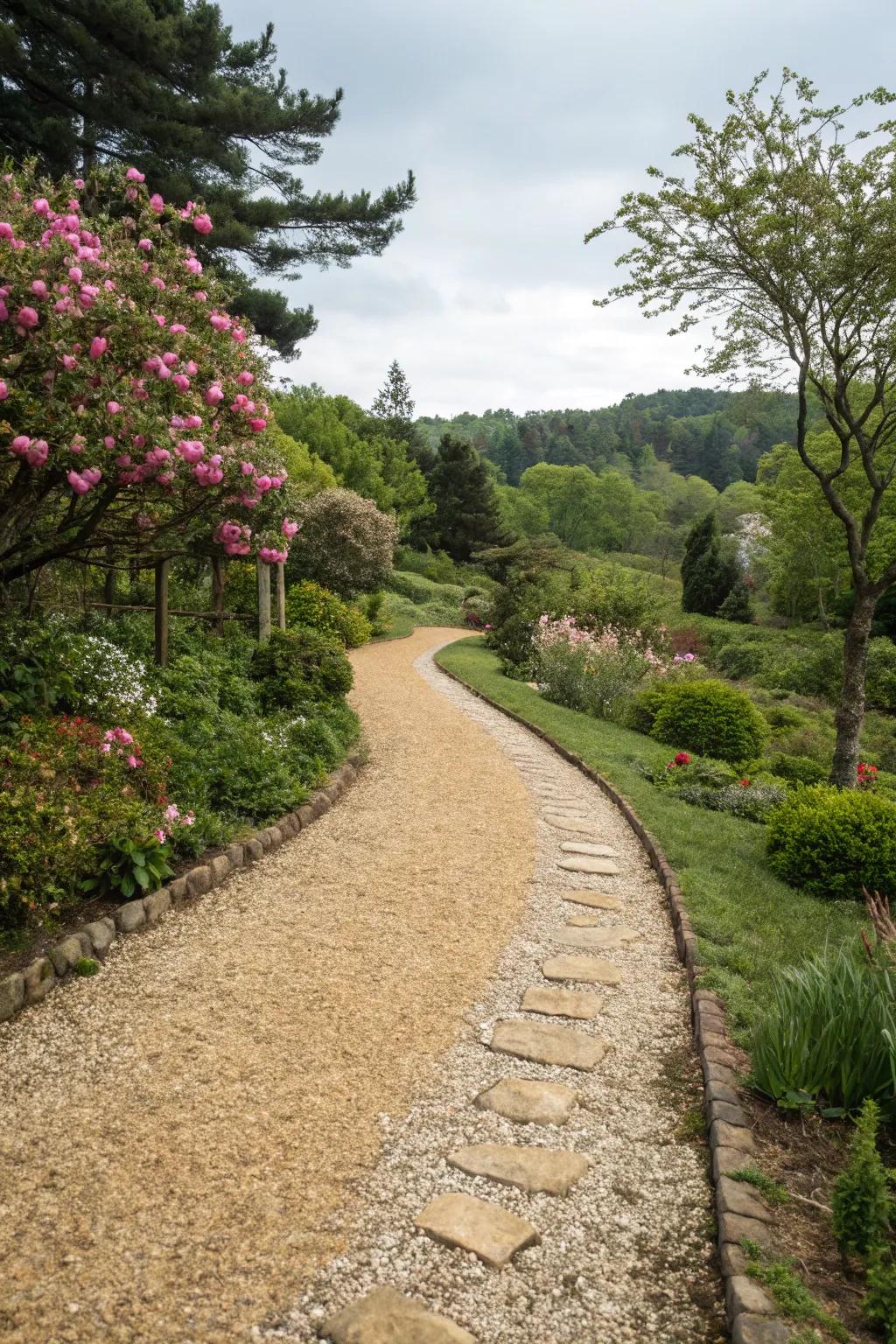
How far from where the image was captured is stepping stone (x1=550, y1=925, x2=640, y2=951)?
4.25 metres

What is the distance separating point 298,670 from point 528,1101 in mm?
5822

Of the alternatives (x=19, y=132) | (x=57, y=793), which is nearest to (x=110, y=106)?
(x=19, y=132)

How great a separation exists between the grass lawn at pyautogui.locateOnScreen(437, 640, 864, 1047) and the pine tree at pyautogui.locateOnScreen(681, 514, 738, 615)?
69.0 ft

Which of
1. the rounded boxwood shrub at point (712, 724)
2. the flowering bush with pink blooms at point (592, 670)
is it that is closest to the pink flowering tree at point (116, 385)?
the rounded boxwood shrub at point (712, 724)

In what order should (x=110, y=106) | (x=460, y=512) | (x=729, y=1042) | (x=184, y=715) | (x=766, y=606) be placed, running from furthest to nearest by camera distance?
1. (x=460, y=512)
2. (x=766, y=606)
3. (x=110, y=106)
4. (x=184, y=715)
5. (x=729, y=1042)

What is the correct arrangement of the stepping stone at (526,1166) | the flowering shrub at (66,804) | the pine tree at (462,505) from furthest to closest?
the pine tree at (462,505) → the flowering shrub at (66,804) → the stepping stone at (526,1166)

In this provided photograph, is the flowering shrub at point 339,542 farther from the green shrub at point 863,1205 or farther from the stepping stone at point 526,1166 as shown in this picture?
the green shrub at point 863,1205

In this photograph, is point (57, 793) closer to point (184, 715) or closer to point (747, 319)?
point (184, 715)

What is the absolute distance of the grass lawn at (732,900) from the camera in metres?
3.73

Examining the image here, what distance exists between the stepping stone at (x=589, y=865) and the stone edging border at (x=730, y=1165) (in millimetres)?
970

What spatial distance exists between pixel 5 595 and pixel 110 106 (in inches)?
364

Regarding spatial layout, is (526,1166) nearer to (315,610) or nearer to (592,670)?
(592,670)

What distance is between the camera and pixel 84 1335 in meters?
1.88

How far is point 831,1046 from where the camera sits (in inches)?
107
